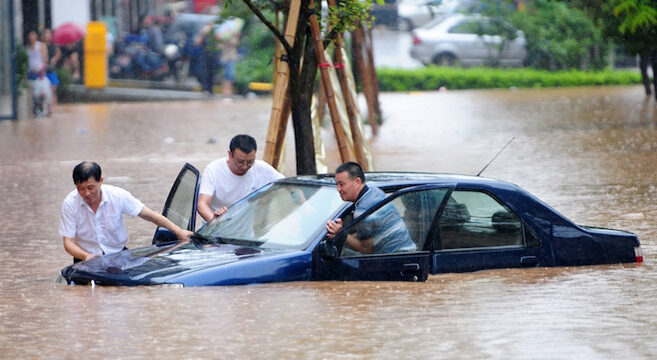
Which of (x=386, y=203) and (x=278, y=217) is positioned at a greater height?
(x=386, y=203)

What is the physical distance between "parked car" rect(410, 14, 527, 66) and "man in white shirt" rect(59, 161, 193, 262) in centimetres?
2968

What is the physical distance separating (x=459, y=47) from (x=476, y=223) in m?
30.7

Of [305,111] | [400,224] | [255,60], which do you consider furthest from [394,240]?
[255,60]

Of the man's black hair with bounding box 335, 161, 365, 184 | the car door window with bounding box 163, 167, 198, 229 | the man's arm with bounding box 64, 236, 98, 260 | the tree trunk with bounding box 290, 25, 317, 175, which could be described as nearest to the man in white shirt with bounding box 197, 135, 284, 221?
the car door window with bounding box 163, 167, 198, 229

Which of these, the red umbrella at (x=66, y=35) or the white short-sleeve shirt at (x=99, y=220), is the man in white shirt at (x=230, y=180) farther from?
the red umbrella at (x=66, y=35)

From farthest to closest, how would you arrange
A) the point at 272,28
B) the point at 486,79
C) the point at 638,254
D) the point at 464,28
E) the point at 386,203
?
the point at 464,28 < the point at 486,79 < the point at 272,28 < the point at 638,254 < the point at 386,203

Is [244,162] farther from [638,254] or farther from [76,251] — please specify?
[638,254]

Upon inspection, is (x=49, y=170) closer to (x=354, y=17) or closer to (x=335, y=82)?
(x=335, y=82)

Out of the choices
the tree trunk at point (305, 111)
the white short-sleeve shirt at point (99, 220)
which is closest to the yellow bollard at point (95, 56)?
the tree trunk at point (305, 111)

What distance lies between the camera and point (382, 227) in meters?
8.84

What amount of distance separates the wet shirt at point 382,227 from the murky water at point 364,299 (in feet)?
0.92

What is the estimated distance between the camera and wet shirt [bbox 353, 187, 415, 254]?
8.80 metres

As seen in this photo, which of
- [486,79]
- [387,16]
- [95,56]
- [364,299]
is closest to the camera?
[364,299]

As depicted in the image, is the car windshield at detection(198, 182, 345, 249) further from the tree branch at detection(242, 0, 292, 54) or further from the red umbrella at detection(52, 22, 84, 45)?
the red umbrella at detection(52, 22, 84, 45)
